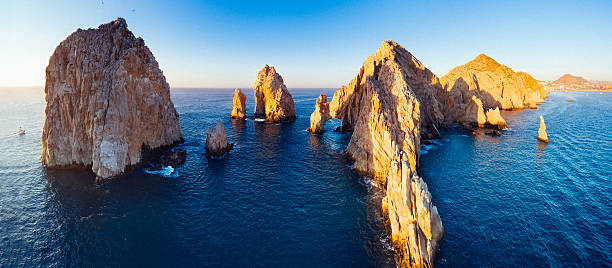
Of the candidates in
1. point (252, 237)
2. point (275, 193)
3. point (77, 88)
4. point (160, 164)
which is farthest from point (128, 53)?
point (252, 237)

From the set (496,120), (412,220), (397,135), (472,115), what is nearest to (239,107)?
(397,135)

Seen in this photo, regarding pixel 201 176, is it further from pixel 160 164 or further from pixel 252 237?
pixel 252 237

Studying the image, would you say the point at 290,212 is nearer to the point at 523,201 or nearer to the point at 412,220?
the point at 412,220

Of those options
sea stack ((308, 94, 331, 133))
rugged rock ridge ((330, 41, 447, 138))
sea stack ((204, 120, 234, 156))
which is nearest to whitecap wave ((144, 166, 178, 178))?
sea stack ((204, 120, 234, 156))

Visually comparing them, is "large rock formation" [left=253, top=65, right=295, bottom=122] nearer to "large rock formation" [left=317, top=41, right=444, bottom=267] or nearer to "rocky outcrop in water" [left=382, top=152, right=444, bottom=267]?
"large rock formation" [left=317, top=41, right=444, bottom=267]

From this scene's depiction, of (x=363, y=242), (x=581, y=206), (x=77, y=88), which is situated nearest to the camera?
(x=363, y=242)

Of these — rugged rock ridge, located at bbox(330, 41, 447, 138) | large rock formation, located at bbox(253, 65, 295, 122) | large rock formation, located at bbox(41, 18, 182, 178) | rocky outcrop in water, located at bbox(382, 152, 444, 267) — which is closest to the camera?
rocky outcrop in water, located at bbox(382, 152, 444, 267)
